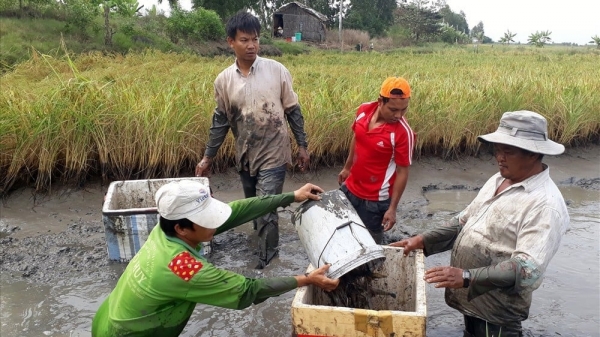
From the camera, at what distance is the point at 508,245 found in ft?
7.39

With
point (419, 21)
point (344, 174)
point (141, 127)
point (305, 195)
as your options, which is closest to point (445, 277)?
point (305, 195)

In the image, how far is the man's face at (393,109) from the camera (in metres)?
3.22

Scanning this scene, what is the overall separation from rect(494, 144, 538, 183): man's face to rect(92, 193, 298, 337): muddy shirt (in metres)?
1.07

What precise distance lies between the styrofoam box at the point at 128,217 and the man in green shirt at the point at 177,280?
1.46 meters

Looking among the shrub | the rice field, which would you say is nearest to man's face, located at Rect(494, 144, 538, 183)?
the rice field

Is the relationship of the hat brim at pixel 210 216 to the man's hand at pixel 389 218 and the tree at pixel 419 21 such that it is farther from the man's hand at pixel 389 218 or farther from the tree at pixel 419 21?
the tree at pixel 419 21

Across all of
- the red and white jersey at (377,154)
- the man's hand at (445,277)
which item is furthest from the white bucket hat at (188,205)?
the red and white jersey at (377,154)

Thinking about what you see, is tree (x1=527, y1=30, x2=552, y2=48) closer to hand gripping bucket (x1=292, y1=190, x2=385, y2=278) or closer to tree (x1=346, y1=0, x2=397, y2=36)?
tree (x1=346, y1=0, x2=397, y2=36)

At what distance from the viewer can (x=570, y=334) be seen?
10.9ft

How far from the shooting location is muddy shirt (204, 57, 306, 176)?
3.75 meters

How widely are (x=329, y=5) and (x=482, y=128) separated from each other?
4373cm

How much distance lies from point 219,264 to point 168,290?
6.69 feet

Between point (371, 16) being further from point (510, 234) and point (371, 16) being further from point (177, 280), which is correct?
point (177, 280)

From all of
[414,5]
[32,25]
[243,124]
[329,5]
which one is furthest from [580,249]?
[414,5]
